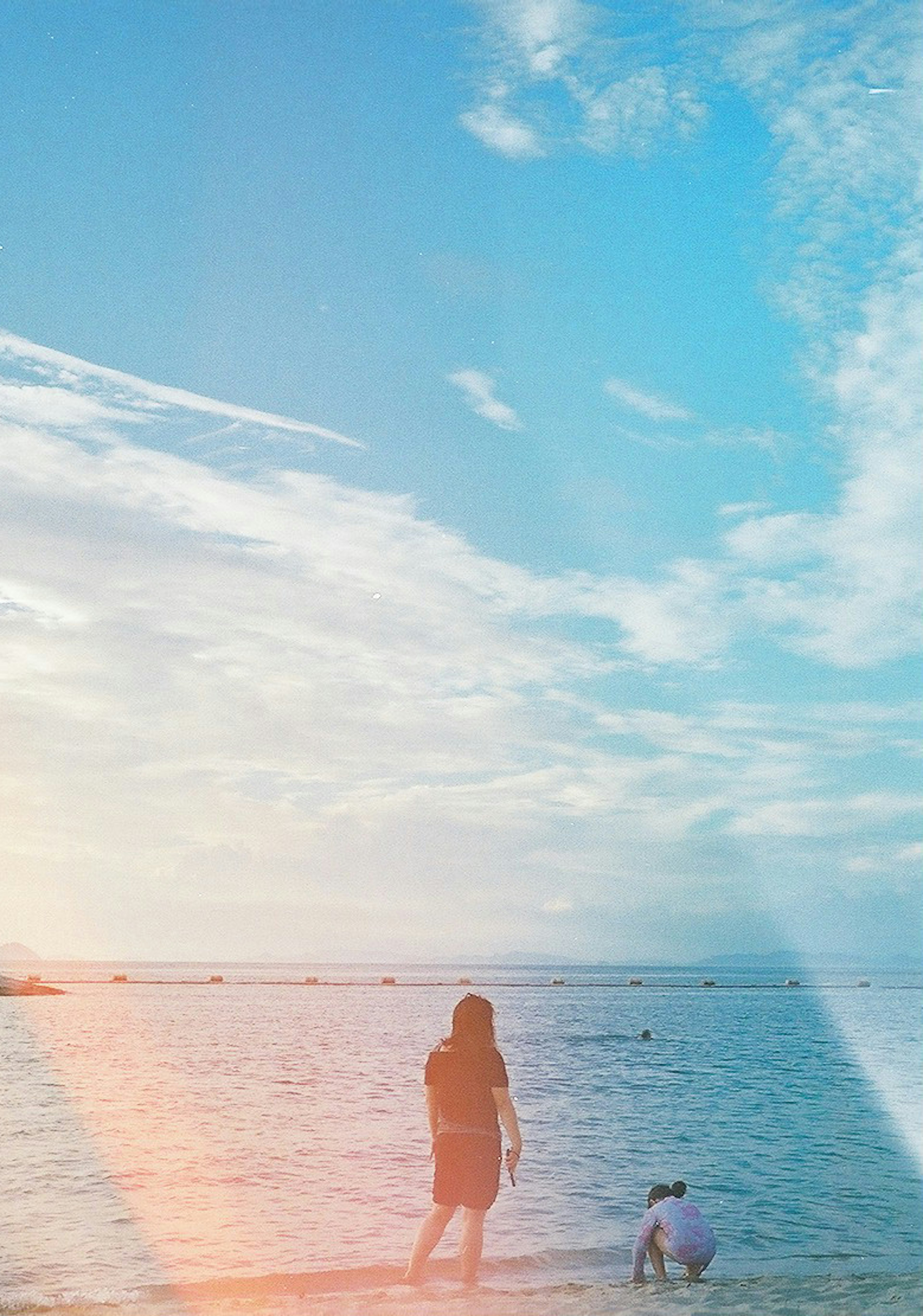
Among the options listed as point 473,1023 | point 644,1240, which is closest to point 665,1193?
point 644,1240

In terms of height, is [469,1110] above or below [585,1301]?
above

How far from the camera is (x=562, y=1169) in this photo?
22281 millimetres

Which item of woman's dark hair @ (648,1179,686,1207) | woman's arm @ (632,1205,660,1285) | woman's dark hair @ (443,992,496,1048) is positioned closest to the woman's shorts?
woman's dark hair @ (443,992,496,1048)

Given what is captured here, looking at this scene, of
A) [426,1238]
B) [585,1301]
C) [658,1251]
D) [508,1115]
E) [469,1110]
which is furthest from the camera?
[658,1251]

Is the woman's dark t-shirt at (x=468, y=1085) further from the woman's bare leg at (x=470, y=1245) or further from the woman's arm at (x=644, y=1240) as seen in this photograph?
the woman's arm at (x=644, y=1240)

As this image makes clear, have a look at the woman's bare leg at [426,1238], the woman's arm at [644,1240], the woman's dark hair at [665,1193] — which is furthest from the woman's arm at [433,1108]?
the woman's arm at [644,1240]

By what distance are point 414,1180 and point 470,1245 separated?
37.0 feet

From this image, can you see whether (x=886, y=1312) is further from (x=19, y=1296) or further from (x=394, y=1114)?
(x=394, y=1114)

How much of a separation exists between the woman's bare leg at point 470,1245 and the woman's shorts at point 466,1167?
1.56ft

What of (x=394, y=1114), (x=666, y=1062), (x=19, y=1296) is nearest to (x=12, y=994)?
(x=666, y=1062)

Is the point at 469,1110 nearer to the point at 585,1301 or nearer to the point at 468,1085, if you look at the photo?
the point at 468,1085

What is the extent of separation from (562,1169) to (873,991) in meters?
139

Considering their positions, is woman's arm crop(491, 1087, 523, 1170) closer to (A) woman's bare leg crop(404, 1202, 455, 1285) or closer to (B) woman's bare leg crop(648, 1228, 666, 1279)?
(A) woman's bare leg crop(404, 1202, 455, 1285)

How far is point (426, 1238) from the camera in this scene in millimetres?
10328
